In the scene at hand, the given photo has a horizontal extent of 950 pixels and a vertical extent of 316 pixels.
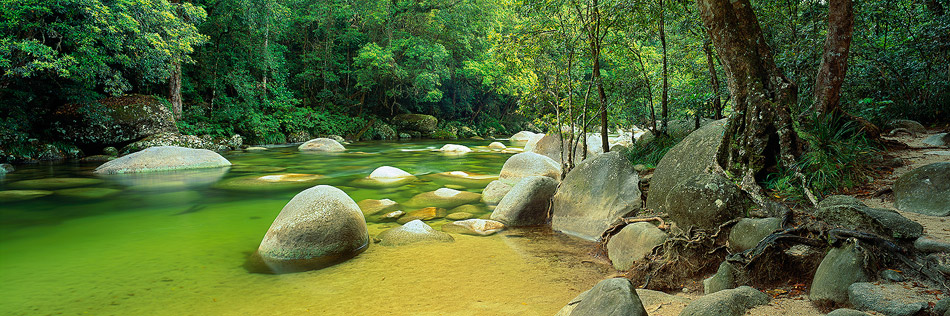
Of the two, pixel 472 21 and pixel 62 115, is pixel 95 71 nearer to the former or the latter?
pixel 62 115

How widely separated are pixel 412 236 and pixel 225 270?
190 cm

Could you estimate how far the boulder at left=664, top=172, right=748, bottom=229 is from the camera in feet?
13.0

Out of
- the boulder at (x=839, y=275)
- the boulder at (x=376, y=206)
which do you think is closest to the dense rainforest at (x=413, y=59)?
the boulder at (x=839, y=275)

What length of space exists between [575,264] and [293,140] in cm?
2210

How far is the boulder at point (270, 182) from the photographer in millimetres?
9164

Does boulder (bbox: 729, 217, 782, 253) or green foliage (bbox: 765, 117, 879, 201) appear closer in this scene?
boulder (bbox: 729, 217, 782, 253)

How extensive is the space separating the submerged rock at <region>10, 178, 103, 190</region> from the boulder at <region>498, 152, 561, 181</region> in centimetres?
884

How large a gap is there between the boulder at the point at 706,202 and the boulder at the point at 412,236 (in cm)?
249

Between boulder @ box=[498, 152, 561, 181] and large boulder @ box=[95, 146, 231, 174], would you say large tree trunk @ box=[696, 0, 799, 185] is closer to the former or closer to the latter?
boulder @ box=[498, 152, 561, 181]

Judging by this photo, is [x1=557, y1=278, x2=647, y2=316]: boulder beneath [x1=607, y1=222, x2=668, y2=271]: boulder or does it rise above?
above

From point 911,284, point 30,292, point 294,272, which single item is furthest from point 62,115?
point 911,284

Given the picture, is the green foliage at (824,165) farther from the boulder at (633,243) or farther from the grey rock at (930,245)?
the grey rock at (930,245)

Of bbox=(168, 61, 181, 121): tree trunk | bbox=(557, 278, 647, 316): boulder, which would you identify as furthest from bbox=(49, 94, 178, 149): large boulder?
bbox=(557, 278, 647, 316): boulder

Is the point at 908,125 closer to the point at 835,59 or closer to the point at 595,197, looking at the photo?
the point at 835,59
